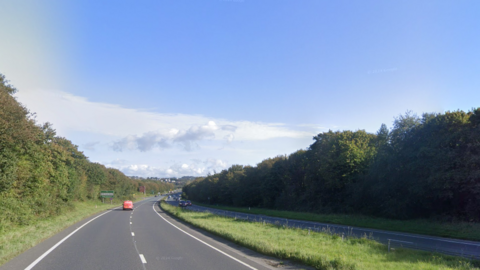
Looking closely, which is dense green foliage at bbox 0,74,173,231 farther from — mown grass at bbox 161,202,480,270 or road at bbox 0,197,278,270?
mown grass at bbox 161,202,480,270

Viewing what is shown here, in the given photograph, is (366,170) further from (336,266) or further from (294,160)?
(336,266)

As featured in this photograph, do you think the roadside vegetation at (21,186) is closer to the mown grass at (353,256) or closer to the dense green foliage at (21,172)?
the dense green foliage at (21,172)

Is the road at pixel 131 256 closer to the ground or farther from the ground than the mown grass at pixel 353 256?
closer to the ground

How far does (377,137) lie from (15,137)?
1688 inches

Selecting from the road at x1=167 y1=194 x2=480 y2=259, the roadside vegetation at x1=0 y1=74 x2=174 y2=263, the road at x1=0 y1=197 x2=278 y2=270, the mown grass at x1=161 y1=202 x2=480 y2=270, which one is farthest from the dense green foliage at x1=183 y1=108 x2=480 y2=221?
the roadside vegetation at x1=0 y1=74 x2=174 y2=263

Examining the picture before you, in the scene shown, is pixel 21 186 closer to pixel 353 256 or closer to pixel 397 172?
pixel 353 256

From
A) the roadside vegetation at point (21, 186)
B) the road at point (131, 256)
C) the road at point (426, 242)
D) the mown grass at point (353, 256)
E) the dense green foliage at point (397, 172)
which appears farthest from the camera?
the dense green foliage at point (397, 172)

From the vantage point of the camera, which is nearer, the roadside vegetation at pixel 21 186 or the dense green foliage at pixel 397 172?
the roadside vegetation at pixel 21 186

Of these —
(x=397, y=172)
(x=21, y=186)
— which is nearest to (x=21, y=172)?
(x=21, y=186)

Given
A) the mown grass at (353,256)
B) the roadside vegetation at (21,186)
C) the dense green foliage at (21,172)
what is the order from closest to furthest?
the mown grass at (353,256), the roadside vegetation at (21,186), the dense green foliage at (21,172)

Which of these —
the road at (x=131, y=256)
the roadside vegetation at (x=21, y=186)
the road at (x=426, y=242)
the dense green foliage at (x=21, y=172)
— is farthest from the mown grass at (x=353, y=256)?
the dense green foliage at (x=21, y=172)

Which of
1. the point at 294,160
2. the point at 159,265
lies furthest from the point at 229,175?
the point at 159,265

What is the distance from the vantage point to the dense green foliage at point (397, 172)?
89.2 ft

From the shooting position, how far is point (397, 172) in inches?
1350
